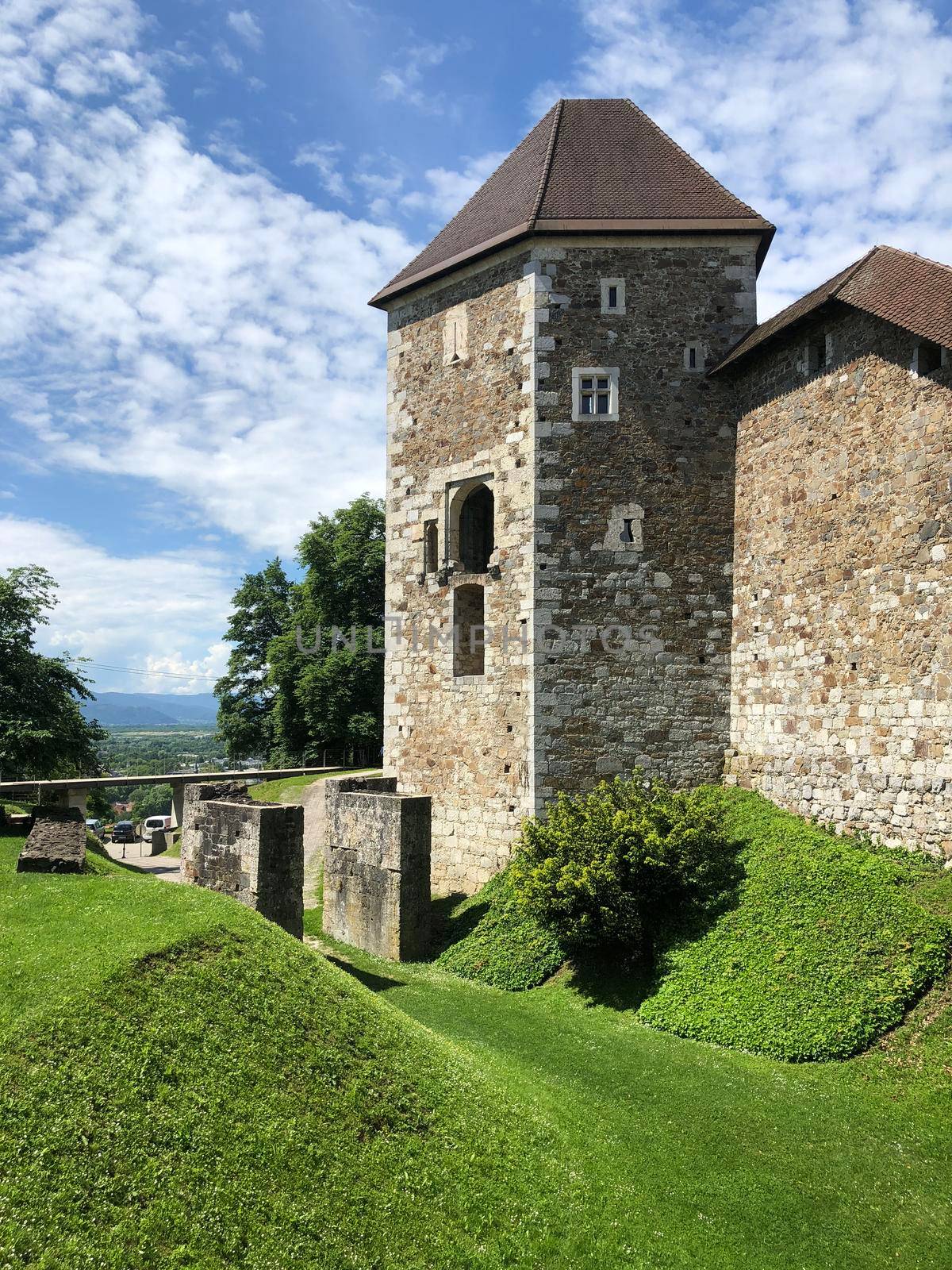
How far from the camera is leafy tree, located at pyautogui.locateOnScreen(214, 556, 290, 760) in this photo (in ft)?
122

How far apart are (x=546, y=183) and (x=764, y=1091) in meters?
14.7

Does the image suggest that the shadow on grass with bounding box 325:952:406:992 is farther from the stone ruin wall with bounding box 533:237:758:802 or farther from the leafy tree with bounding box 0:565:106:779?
the leafy tree with bounding box 0:565:106:779

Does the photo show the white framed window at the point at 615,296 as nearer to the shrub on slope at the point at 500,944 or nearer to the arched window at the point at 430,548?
the arched window at the point at 430,548

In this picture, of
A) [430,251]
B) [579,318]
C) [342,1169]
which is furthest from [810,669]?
[430,251]

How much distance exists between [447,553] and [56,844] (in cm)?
912

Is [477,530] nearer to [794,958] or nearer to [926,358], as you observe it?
[926,358]

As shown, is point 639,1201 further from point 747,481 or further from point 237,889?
point 747,481

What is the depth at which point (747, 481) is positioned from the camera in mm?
14945

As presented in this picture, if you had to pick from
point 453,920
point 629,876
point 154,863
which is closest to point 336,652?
point 154,863

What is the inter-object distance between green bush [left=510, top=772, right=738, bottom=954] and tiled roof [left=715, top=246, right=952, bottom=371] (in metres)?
6.86


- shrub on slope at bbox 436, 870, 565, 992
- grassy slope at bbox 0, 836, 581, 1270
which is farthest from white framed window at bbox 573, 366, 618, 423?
grassy slope at bbox 0, 836, 581, 1270

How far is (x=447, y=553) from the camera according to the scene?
1716 cm

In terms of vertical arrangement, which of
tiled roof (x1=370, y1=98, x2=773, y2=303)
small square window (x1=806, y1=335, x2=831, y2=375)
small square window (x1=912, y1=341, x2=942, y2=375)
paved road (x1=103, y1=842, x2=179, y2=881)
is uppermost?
tiled roof (x1=370, y1=98, x2=773, y2=303)

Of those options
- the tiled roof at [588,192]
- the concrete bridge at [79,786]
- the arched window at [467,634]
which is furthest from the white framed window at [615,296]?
the concrete bridge at [79,786]
